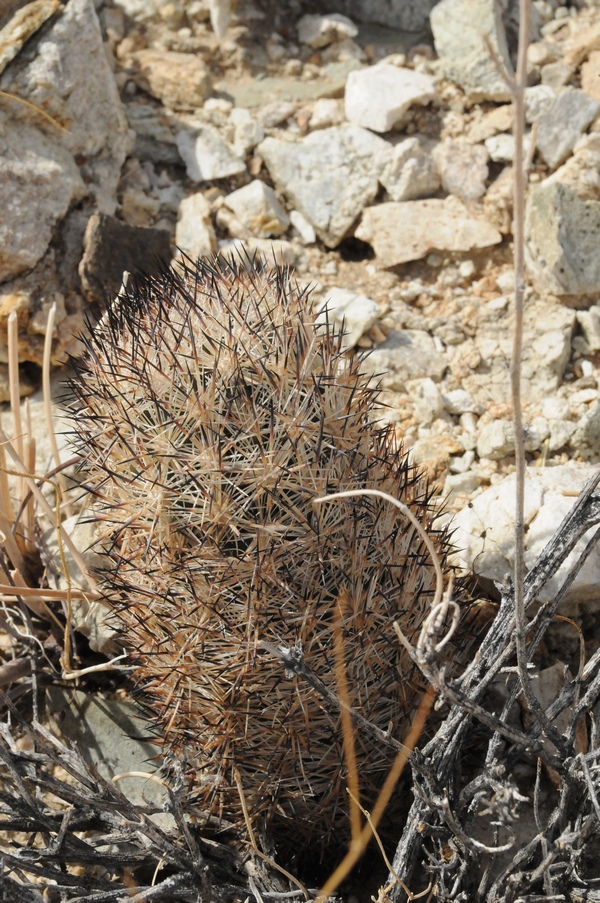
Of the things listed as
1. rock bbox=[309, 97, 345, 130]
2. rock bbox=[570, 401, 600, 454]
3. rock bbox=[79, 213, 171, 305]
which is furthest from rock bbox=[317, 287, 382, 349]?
rock bbox=[309, 97, 345, 130]

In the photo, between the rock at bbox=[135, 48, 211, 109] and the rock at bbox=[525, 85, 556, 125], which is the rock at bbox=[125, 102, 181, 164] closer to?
the rock at bbox=[135, 48, 211, 109]

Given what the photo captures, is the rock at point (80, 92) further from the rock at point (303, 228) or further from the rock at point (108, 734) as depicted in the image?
the rock at point (108, 734)

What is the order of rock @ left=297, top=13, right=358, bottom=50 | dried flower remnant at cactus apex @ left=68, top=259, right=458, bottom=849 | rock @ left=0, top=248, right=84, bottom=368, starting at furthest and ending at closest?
1. rock @ left=297, top=13, right=358, bottom=50
2. rock @ left=0, top=248, right=84, bottom=368
3. dried flower remnant at cactus apex @ left=68, top=259, right=458, bottom=849

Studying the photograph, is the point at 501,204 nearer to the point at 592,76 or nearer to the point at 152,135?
the point at 592,76

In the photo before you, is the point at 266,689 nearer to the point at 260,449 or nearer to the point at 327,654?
the point at 327,654

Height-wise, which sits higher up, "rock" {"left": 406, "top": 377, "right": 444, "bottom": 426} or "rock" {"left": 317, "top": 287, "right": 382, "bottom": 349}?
"rock" {"left": 317, "top": 287, "right": 382, "bottom": 349}

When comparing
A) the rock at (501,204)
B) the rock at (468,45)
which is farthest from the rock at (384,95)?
the rock at (501,204)

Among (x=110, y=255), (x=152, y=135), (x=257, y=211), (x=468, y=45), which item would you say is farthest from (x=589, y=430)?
(x=152, y=135)
